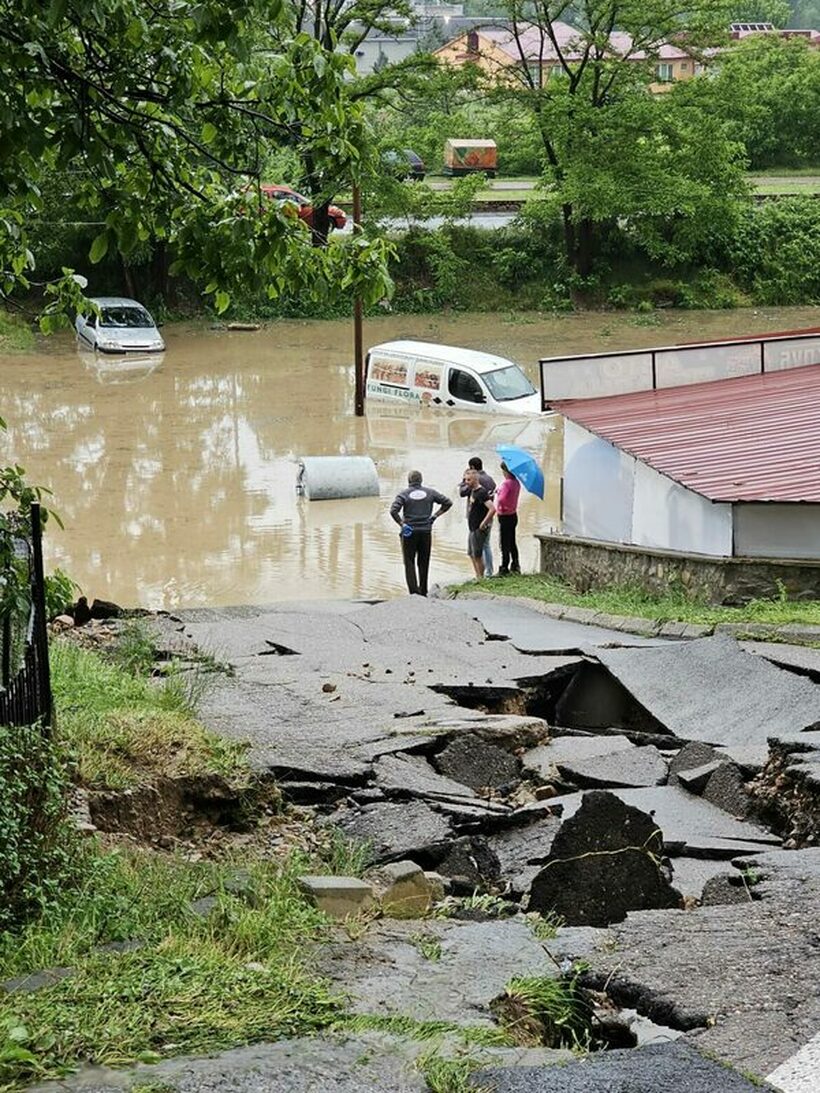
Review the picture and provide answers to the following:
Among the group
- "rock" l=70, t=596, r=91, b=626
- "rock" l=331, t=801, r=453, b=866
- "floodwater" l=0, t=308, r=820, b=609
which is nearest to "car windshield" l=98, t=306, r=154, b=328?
"floodwater" l=0, t=308, r=820, b=609

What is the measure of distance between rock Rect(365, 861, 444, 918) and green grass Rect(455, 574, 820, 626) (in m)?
7.83

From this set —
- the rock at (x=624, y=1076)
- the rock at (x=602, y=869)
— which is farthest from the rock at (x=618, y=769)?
the rock at (x=624, y=1076)

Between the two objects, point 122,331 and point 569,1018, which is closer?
point 569,1018

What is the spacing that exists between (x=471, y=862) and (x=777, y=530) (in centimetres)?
962

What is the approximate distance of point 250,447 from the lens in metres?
31.8

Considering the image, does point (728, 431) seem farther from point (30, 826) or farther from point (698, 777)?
point (30, 826)

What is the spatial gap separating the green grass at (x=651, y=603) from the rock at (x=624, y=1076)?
10.1 meters

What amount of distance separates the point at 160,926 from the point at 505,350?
36.5 meters

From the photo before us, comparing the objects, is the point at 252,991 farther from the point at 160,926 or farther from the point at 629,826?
the point at 629,826

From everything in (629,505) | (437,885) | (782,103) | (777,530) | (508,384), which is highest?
(782,103)

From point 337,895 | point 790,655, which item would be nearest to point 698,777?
point 790,655

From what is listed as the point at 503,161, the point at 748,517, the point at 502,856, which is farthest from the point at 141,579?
the point at 503,161

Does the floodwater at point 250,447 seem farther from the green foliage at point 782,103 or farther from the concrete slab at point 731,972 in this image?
the green foliage at point 782,103

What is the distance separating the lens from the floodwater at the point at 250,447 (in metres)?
23.7
